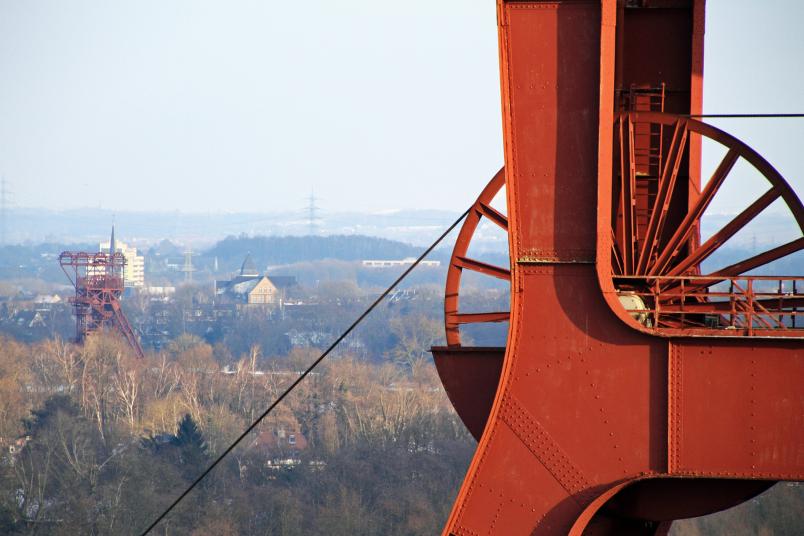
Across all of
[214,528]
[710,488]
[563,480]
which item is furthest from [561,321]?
[214,528]

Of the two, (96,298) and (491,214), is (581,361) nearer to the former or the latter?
(491,214)

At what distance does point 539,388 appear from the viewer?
35.5ft

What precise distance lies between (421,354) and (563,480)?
134 metres

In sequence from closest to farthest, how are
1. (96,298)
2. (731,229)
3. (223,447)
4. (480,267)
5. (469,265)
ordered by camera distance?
(731,229)
(469,265)
(480,267)
(223,447)
(96,298)

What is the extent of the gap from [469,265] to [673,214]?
2205 mm

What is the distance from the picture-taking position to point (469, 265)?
14.6 meters

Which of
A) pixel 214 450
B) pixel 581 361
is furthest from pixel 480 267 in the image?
pixel 214 450

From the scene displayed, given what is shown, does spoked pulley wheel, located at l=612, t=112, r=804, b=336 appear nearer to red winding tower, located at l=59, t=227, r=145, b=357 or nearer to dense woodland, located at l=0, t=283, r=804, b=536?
dense woodland, located at l=0, t=283, r=804, b=536

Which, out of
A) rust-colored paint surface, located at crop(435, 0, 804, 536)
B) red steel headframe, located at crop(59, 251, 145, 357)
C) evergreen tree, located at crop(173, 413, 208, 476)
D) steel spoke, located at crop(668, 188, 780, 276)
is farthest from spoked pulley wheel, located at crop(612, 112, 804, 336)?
red steel headframe, located at crop(59, 251, 145, 357)

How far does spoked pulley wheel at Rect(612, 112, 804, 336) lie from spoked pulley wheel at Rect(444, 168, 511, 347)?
1.15m

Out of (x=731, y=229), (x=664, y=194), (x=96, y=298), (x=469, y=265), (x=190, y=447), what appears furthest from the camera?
(x=96, y=298)

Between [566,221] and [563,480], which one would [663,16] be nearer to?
[566,221]

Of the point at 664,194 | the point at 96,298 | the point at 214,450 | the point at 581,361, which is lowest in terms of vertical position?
the point at 214,450

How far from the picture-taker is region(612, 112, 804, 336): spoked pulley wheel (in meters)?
13.4
